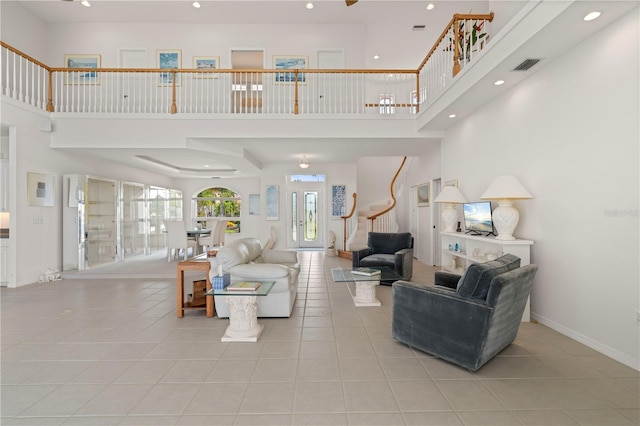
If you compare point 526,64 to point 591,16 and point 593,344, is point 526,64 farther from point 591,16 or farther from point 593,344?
point 593,344

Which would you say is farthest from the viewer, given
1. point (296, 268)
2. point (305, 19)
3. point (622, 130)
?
point (305, 19)

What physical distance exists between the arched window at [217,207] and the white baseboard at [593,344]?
10.4 metres

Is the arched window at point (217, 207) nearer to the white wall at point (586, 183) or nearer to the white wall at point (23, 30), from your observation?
the white wall at point (23, 30)

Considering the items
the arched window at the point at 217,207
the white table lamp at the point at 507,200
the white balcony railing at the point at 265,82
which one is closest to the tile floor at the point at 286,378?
the white table lamp at the point at 507,200

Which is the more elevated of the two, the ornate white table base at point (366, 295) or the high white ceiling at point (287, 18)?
the high white ceiling at point (287, 18)

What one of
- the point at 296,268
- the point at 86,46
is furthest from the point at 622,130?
the point at 86,46

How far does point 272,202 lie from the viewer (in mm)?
9594

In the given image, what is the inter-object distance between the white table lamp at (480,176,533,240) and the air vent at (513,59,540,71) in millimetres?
1266

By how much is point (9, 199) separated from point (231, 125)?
408cm

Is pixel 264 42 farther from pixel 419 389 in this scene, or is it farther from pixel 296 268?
pixel 419 389

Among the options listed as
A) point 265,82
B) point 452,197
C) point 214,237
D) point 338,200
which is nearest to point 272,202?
point 338,200

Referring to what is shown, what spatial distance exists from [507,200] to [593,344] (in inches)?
66.5

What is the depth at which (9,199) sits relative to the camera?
5.27 m

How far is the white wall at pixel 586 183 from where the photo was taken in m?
2.56
